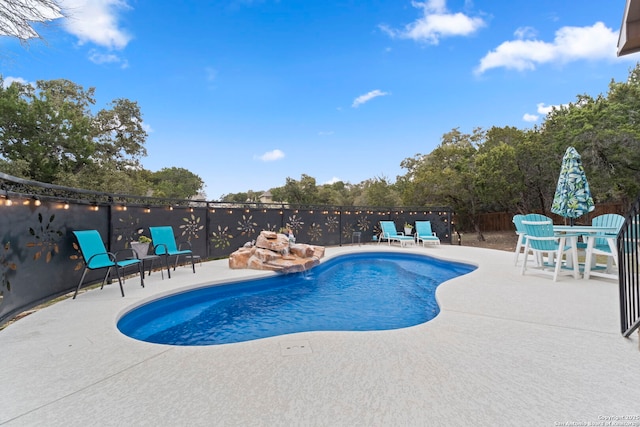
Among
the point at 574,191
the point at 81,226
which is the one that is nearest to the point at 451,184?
the point at 574,191

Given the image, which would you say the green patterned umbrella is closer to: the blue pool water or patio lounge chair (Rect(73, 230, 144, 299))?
the blue pool water

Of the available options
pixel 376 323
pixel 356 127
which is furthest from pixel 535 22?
pixel 376 323

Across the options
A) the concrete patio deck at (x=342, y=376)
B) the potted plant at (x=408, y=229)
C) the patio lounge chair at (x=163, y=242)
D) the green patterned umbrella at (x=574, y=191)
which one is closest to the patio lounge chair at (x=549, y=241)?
the green patterned umbrella at (x=574, y=191)

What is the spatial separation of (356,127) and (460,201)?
7617 millimetres

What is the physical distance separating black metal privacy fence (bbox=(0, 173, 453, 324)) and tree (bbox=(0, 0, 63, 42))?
216 cm

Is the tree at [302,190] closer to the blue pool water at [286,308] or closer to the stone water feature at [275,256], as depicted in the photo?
the stone water feature at [275,256]

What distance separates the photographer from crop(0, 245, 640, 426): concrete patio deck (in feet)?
5.02

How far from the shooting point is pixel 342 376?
6.25 feet

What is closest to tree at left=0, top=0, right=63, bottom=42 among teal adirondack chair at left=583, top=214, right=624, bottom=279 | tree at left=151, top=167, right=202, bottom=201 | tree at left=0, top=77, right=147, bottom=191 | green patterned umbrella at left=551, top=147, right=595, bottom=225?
teal adirondack chair at left=583, top=214, right=624, bottom=279

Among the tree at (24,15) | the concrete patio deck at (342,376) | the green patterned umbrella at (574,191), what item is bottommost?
the concrete patio deck at (342,376)

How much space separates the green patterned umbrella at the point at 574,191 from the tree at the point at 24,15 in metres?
8.91

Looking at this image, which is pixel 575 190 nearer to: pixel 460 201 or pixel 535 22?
pixel 535 22

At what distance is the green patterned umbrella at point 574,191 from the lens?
18.5 ft

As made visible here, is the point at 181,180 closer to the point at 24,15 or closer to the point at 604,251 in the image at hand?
the point at 24,15
